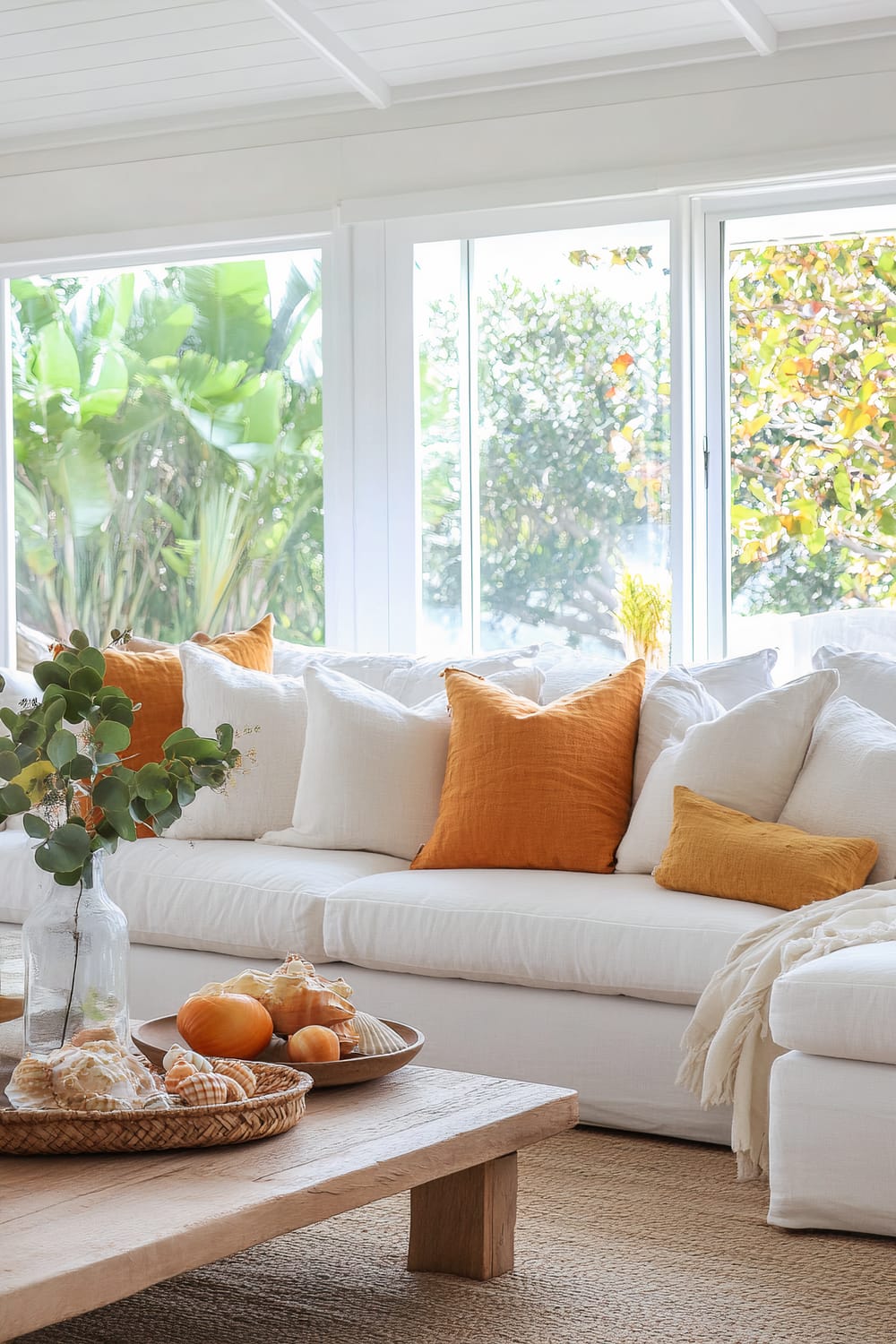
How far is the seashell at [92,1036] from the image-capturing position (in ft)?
6.58

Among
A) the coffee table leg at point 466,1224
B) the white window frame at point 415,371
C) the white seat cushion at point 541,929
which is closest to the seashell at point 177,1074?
the coffee table leg at point 466,1224

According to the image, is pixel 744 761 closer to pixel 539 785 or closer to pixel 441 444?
pixel 539 785

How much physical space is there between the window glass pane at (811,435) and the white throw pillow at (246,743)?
137 cm

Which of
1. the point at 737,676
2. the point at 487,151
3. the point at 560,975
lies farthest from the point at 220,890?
the point at 487,151

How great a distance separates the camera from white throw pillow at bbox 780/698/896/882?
3.15 m

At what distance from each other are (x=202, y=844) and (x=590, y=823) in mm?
1011

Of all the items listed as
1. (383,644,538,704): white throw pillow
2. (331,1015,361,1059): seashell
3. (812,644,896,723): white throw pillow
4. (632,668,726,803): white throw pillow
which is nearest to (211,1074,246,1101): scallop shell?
(331,1015,361,1059): seashell

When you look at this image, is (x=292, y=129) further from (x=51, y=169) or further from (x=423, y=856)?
(x=423, y=856)

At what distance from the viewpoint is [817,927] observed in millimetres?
2785

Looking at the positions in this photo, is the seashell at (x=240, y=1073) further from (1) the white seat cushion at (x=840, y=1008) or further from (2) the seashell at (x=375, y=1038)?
(1) the white seat cushion at (x=840, y=1008)

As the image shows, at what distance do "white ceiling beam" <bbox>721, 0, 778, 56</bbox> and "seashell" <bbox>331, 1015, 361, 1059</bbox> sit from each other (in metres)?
3.02

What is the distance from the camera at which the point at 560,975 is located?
3.05 m

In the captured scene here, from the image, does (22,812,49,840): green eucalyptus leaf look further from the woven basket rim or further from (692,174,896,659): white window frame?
(692,174,896,659): white window frame

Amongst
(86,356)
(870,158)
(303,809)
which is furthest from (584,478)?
(86,356)
